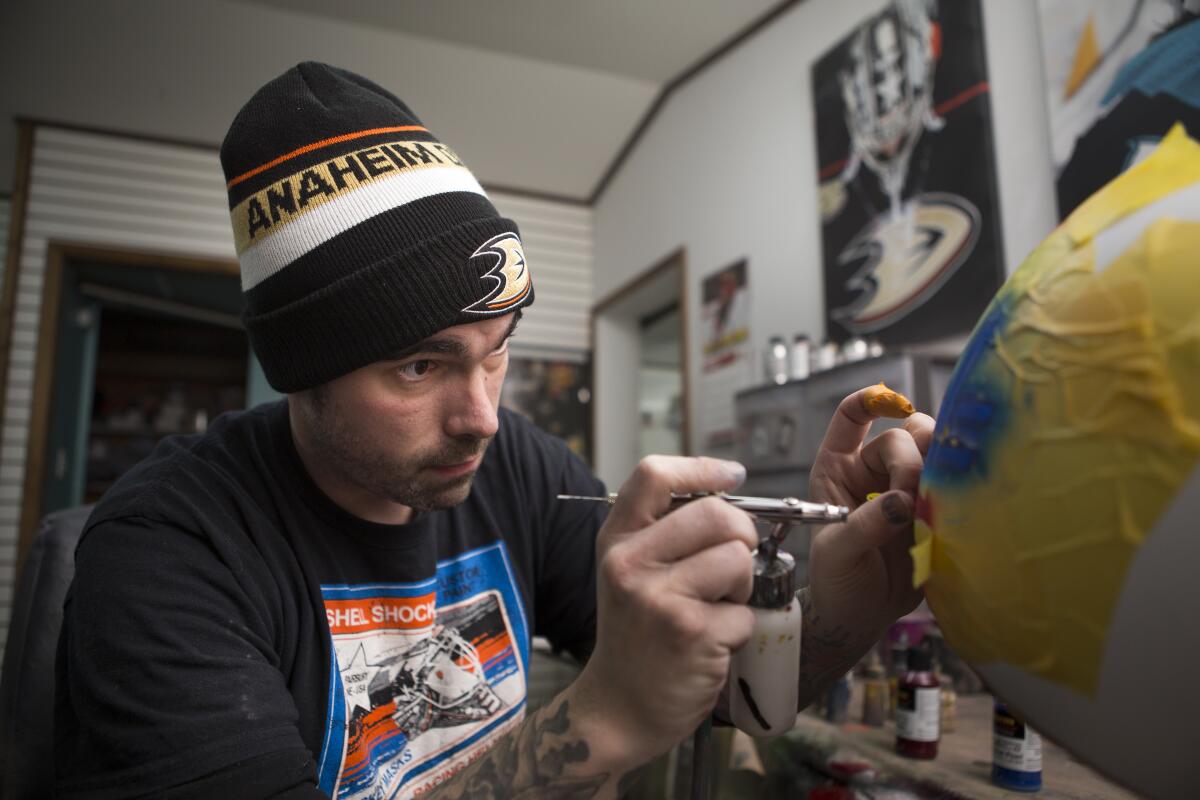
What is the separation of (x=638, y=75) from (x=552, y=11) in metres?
0.78

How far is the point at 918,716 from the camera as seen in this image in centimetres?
119

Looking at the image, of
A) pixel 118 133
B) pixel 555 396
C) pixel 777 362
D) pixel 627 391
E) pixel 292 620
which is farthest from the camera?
pixel 627 391

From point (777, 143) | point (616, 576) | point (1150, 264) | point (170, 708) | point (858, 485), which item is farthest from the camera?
point (777, 143)

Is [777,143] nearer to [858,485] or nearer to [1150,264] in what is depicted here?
[858,485]

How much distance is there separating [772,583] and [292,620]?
663mm

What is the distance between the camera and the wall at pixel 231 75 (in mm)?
3766

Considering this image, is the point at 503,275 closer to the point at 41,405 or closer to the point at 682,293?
the point at 682,293

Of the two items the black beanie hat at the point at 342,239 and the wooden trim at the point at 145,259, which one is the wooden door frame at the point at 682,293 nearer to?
the wooden trim at the point at 145,259

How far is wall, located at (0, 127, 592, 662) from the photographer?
4.16 meters

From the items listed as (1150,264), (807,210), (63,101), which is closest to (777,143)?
(807,210)

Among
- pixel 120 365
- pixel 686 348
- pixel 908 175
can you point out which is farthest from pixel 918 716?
pixel 120 365

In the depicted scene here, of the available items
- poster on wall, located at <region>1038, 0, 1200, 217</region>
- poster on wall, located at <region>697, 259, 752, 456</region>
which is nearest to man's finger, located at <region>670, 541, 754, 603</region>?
poster on wall, located at <region>1038, 0, 1200, 217</region>

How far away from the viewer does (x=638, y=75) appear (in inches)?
173

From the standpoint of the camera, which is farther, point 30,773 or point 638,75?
point 638,75
